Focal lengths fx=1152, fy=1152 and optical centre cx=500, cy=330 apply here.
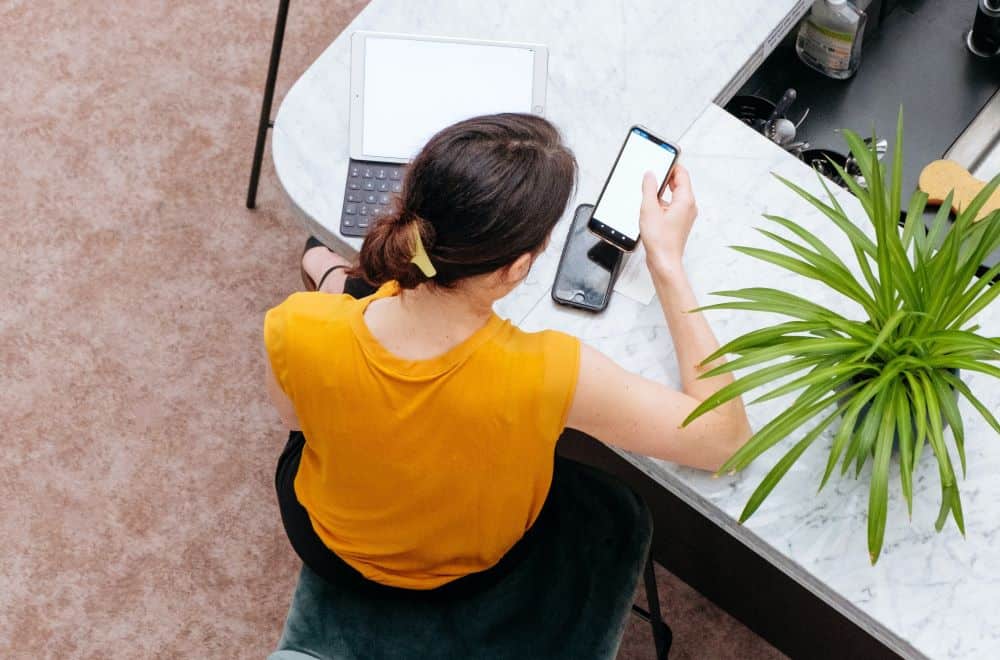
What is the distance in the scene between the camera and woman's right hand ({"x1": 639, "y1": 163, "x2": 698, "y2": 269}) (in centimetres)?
153

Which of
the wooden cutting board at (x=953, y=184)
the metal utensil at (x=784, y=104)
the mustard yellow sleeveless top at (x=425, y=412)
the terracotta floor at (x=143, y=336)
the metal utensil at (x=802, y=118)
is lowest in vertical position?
the terracotta floor at (x=143, y=336)

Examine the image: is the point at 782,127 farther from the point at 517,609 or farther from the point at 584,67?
the point at 517,609

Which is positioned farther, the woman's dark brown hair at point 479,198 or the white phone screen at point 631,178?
the white phone screen at point 631,178

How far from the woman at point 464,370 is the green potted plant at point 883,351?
12 centimetres

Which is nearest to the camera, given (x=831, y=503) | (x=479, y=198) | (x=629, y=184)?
(x=479, y=198)

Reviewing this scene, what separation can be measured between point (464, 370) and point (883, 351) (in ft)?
1.60

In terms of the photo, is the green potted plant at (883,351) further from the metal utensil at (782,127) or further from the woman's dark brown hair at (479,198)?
the metal utensil at (782,127)

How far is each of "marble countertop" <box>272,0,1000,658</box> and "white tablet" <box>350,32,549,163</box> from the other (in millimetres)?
38

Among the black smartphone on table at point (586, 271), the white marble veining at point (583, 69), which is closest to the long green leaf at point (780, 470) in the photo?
the black smartphone on table at point (586, 271)

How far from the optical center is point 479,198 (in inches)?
48.6

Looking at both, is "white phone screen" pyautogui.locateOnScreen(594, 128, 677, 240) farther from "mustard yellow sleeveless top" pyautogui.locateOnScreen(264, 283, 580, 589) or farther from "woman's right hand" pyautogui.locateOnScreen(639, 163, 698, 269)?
"mustard yellow sleeveless top" pyautogui.locateOnScreen(264, 283, 580, 589)

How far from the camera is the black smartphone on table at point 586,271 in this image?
1.58m

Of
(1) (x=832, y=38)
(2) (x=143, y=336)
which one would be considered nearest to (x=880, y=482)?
(1) (x=832, y=38)

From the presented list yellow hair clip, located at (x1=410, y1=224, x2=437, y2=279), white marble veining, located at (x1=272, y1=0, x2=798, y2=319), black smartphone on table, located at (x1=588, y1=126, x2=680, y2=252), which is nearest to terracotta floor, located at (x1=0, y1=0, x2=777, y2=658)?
white marble veining, located at (x1=272, y1=0, x2=798, y2=319)
